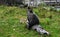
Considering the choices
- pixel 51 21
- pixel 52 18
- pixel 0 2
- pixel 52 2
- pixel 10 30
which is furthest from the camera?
pixel 52 2

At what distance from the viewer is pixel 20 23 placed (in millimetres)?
9023

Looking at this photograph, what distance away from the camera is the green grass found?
783 cm

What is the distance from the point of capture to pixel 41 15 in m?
10.6

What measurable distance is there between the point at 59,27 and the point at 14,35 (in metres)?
1.82

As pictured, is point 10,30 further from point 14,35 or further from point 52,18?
point 52,18

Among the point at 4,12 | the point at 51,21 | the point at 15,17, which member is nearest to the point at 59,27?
the point at 51,21

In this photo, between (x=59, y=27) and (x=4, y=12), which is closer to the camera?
(x=59, y=27)

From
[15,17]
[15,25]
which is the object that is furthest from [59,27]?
[15,17]

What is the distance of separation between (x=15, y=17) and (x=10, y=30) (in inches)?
80.2

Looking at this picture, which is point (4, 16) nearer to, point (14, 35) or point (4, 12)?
point (4, 12)

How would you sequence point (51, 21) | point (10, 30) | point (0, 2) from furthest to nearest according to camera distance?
point (0, 2), point (51, 21), point (10, 30)

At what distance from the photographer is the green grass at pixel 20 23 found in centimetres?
783

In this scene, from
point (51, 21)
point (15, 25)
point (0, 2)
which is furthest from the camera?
point (0, 2)

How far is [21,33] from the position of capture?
7.84m
